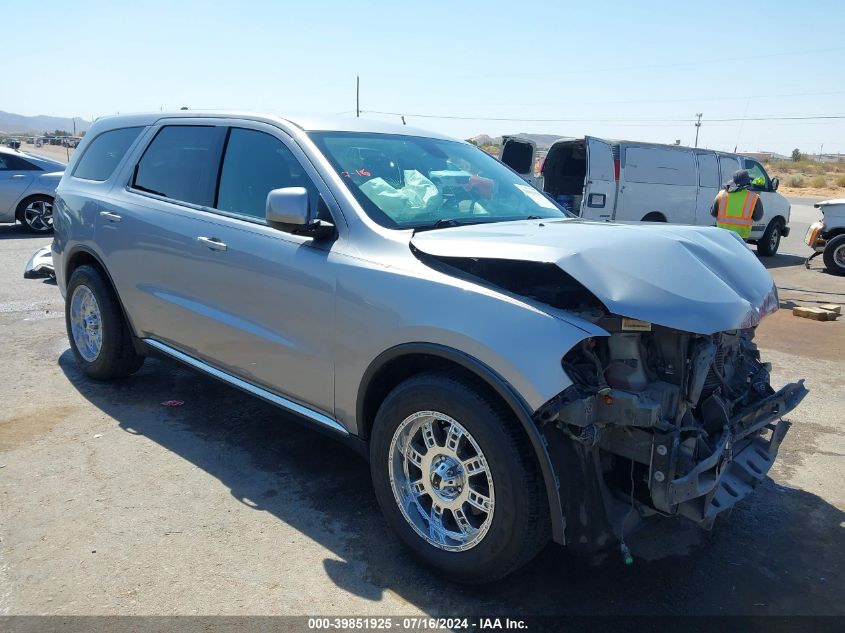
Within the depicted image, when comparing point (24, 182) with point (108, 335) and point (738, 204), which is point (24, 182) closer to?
point (108, 335)

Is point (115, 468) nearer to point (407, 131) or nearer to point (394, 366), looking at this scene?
point (394, 366)

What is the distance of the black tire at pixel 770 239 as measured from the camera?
47.6 feet

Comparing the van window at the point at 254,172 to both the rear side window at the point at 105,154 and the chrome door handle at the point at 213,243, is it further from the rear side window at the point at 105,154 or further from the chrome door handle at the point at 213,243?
the rear side window at the point at 105,154

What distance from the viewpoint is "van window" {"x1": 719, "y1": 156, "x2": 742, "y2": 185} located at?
1395 cm

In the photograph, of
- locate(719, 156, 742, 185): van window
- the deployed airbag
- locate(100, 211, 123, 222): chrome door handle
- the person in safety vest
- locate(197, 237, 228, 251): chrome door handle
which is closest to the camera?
the deployed airbag

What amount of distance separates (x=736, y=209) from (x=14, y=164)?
1287cm

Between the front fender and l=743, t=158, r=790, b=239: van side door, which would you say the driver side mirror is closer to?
the front fender

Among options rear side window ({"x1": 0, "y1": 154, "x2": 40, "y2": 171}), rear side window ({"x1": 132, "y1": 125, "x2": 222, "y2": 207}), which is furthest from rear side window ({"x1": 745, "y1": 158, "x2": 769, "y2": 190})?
rear side window ({"x1": 0, "y1": 154, "x2": 40, "y2": 171})

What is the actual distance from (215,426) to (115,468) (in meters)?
0.75

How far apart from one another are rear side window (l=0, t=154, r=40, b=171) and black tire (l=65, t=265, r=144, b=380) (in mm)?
9970

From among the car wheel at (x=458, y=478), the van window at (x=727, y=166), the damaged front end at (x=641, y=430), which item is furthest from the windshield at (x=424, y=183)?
the van window at (x=727, y=166)

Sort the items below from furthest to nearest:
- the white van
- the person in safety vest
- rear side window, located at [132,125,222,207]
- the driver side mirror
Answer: the white van, the person in safety vest, rear side window, located at [132,125,222,207], the driver side mirror

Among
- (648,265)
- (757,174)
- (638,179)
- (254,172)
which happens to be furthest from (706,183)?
(648,265)

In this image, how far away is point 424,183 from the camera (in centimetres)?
376
